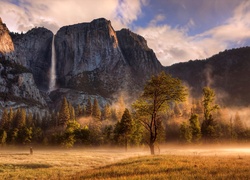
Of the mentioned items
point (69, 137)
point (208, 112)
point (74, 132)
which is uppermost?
point (208, 112)

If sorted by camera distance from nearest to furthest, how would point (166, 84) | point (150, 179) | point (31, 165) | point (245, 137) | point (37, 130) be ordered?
point (150, 179) < point (31, 165) < point (166, 84) < point (245, 137) < point (37, 130)

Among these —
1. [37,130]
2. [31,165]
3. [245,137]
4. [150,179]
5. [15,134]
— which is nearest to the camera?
[150,179]

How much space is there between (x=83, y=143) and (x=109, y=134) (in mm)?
10342

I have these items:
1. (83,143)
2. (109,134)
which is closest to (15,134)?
(83,143)

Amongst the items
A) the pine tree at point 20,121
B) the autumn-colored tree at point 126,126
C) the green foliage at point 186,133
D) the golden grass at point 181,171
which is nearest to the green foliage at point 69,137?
the autumn-colored tree at point 126,126

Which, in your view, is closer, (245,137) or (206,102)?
(206,102)

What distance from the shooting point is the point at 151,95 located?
3544 centimetres

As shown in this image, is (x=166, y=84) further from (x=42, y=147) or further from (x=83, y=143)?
(x=42, y=147)

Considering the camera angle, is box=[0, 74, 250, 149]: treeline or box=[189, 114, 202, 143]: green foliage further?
box=[189, 114, 202, 143]: green foliage

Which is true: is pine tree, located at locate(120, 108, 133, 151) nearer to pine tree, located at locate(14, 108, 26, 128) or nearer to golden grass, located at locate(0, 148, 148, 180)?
golden grass, located at locate(0, 148, 148, 180)

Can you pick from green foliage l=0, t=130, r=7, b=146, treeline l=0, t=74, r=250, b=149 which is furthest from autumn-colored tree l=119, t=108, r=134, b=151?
green foliage l=0, t=130, r=7, b=146

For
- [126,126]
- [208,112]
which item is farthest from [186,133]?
[126,126]

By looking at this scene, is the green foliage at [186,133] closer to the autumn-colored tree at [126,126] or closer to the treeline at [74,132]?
the treeline at [74,132]

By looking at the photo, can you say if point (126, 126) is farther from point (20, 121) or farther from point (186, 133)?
point (20, 121)
